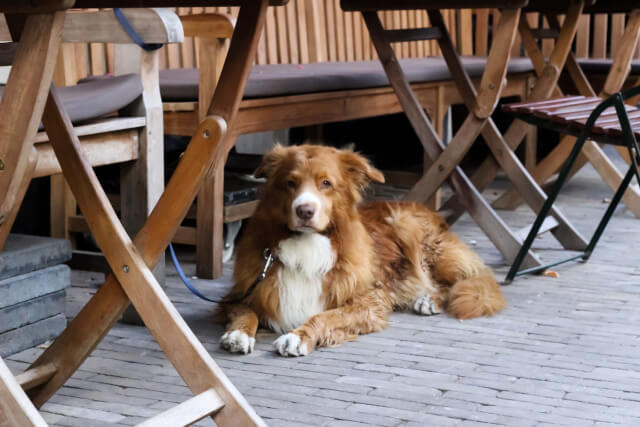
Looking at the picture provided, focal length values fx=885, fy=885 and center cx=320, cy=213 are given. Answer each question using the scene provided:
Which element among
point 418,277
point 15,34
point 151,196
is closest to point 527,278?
point 418,277

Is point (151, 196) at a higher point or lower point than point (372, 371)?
higher

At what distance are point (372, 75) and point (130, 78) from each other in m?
1.70

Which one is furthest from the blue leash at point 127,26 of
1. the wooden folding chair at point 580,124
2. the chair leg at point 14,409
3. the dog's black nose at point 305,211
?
the wooden folding chair at point 580,124

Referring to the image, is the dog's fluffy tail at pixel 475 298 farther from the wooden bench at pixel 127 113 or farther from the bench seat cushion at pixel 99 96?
the bench seat cushion at pixel 99 96

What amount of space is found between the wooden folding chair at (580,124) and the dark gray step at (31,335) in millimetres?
1737

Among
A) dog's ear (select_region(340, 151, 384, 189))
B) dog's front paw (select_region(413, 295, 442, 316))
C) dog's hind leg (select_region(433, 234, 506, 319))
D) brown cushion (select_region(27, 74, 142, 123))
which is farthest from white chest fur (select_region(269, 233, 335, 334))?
brown cushion (select_region(27, 74, 142, 123))

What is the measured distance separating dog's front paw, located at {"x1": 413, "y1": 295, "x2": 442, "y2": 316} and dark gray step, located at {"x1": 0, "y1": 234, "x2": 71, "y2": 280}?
120 cm

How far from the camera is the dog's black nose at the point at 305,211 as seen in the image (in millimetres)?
2670

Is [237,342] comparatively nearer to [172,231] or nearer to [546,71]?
[172,231]

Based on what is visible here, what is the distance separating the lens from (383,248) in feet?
10.4

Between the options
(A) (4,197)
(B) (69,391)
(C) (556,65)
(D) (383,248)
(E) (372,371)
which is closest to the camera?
(A) (4,197)

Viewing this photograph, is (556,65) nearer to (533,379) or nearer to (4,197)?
(533,379)

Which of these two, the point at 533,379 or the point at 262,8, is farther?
the point at 533,379

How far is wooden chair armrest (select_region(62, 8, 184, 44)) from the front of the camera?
2475 millimetres
